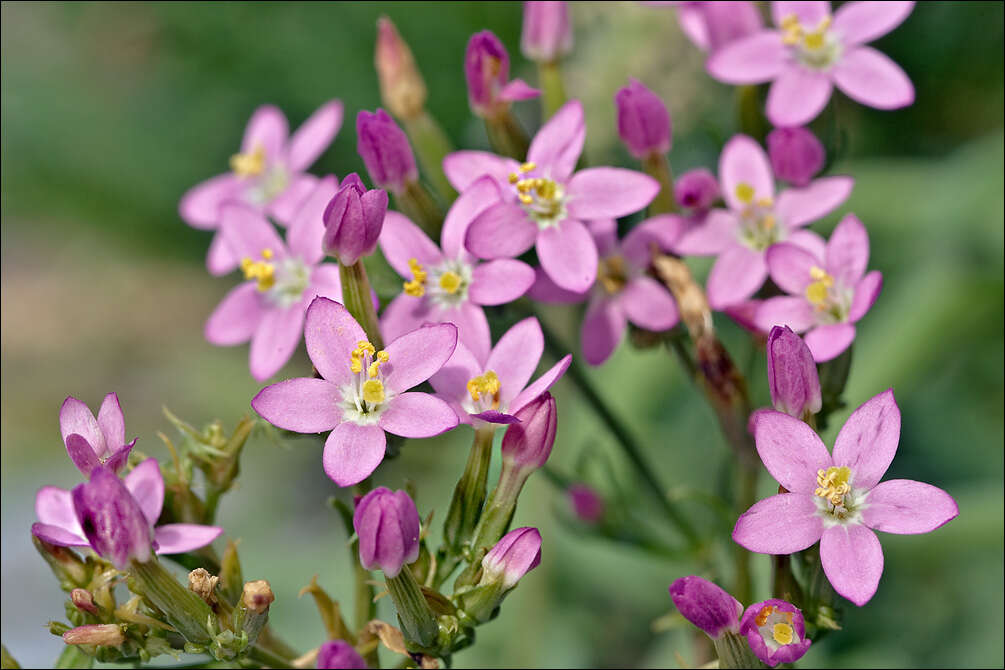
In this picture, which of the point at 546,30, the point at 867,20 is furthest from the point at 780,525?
the point at 546,30

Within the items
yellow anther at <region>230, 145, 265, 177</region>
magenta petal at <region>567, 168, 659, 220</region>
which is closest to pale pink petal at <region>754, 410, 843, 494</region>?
magenta petal at <region>567, 168, 659, 220</region>

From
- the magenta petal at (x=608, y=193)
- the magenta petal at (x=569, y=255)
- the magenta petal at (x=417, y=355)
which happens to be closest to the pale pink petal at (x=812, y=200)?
the magenta petal at (x=608, y=193)

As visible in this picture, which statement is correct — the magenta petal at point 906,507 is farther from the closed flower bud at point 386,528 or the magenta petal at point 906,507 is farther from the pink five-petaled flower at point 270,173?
the pink five-petaled flower at point 270,173

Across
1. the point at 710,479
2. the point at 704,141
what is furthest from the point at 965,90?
the point at 710,479

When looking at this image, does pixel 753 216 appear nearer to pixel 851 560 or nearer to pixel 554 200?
pixel 554 200

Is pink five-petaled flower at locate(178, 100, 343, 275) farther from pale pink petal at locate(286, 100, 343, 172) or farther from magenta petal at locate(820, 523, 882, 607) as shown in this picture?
magenta petal at locate(820, 523, 882, 607)
